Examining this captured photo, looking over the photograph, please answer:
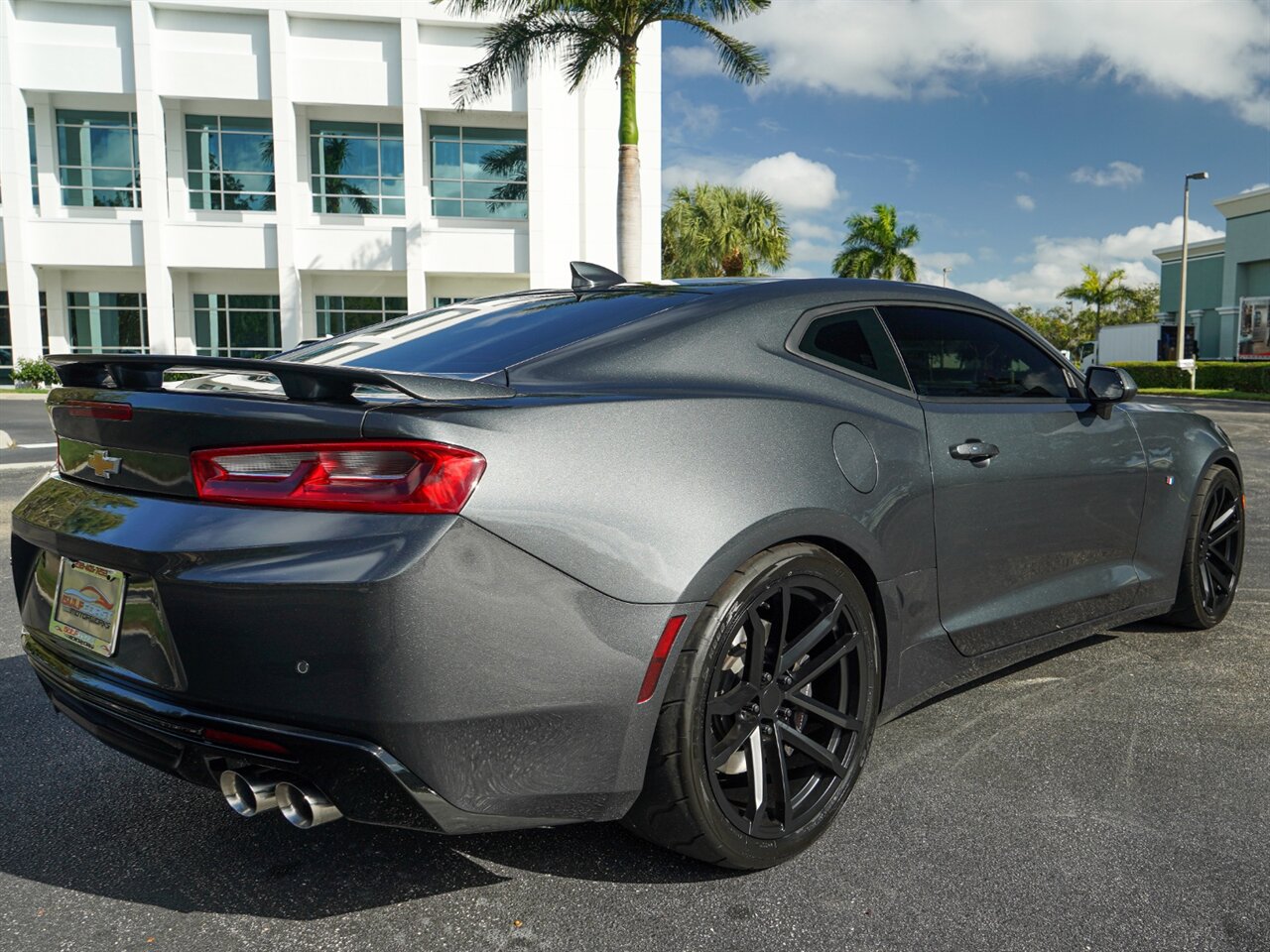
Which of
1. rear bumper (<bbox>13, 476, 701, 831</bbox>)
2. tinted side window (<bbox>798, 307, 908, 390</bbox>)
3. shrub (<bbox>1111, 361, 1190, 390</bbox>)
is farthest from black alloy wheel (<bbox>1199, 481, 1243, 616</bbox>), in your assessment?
shrub (<bbox>1111, 361, 1190, 390</bbox>)

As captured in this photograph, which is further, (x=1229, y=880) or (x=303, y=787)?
(x=1229, y=880)

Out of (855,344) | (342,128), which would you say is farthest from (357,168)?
(855,344)

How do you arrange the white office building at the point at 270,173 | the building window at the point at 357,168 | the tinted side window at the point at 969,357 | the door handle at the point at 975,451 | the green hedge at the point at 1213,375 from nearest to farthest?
the door handle at the point at 975,451
the tinted side window at the point at 969,357
the white office building at the point at 270,173
the building window at the point at 357,168
the green hedge at the point at 1213,375

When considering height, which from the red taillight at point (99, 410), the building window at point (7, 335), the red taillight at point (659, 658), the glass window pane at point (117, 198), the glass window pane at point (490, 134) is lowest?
the red taillight at point (659, 658)

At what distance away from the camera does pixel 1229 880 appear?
2.49 meters

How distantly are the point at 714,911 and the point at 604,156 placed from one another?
31.3 m

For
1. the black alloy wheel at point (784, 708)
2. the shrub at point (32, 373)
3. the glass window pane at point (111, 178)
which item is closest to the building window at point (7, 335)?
the shrub at point (32, 373)

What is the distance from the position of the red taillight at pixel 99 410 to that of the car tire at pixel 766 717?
136 centimetres

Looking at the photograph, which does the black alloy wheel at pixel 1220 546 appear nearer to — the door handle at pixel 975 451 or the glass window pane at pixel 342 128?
the door handle at pixel 975 451

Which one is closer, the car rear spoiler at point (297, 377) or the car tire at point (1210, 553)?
the car rear spoiler at point (297, 377)

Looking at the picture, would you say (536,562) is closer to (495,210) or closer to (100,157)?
(495,210)

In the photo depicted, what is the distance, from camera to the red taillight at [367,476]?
202cm

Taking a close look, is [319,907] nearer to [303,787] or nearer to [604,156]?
[303,787]

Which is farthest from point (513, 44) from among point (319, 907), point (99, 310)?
point (319, 907)
